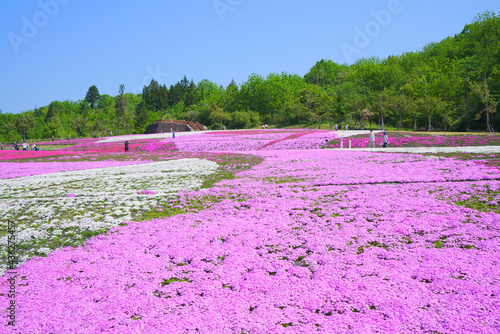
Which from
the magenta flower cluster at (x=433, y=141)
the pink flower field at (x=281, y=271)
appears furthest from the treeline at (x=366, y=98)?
the pink flower field at (x=281, y=271)

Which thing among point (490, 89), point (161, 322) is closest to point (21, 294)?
point (161, 322)

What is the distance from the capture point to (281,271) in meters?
5.62

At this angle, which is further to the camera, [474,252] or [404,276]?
[474,252]

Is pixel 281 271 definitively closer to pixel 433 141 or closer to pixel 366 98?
pixel 433 141

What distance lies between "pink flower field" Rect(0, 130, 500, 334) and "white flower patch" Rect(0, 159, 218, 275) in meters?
0.80

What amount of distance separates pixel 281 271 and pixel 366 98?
100088 mm

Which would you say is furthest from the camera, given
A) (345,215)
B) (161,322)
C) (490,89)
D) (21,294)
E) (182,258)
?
(490,89)

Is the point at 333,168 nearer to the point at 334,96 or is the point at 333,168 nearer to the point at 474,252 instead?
the point at 474,252

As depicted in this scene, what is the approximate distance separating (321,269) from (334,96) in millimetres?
113094

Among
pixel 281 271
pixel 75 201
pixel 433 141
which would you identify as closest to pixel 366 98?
pixel 433 141

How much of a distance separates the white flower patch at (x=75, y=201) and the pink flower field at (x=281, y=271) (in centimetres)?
80

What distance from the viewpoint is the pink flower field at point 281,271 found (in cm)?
427

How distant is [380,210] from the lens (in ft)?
A: 29.7

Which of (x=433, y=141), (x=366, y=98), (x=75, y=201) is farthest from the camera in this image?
(x=366, y=98)
